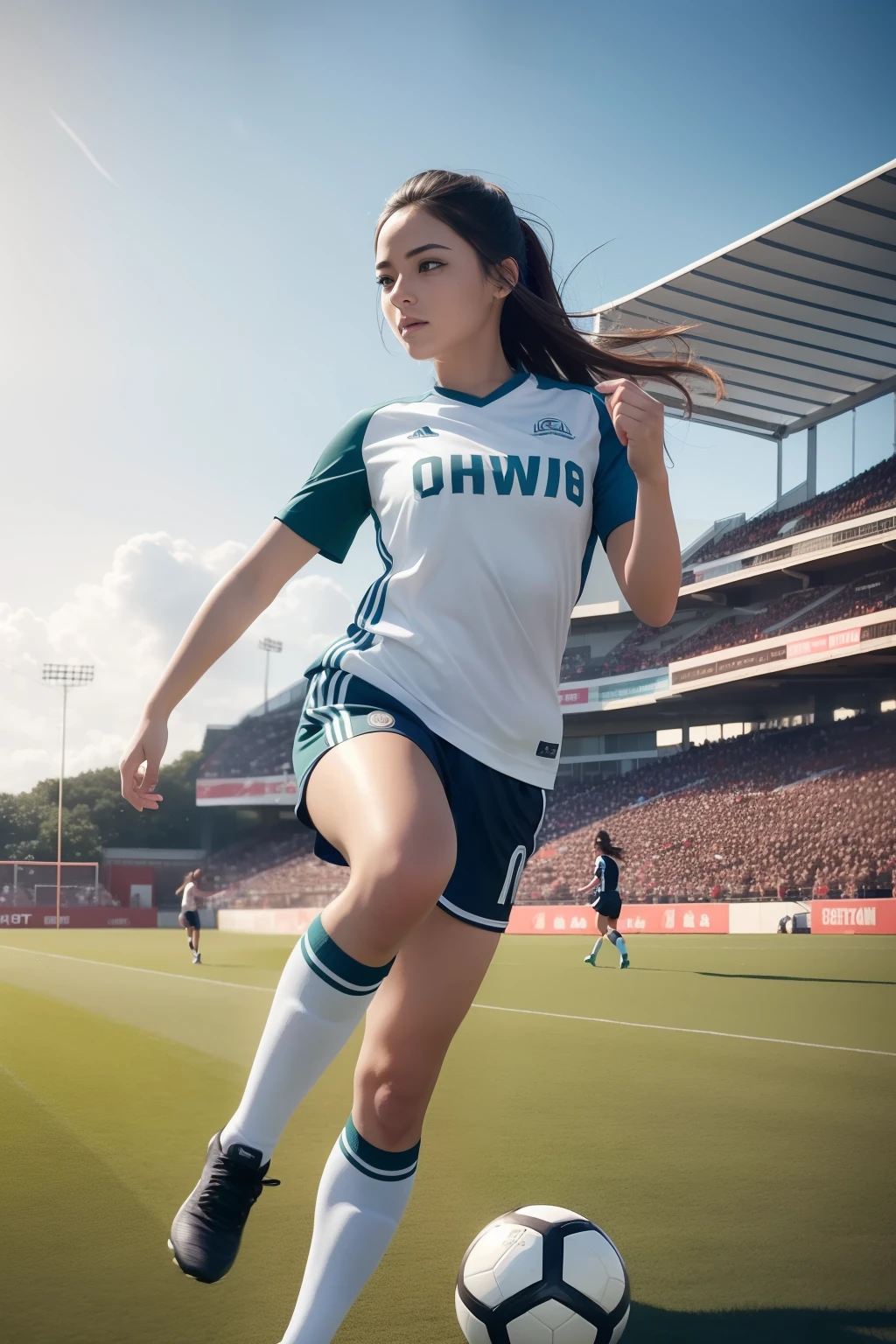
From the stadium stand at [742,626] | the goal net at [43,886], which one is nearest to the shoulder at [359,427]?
the stadium stand at [742,626]

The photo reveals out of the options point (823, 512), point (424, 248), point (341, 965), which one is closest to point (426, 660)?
point (341, 965)

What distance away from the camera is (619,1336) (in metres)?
2.49

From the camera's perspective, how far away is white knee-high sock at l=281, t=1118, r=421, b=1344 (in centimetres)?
204

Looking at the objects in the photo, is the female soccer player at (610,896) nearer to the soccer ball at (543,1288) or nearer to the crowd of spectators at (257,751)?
the soccer ball at (543,1288)

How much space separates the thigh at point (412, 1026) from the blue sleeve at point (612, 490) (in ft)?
3.07

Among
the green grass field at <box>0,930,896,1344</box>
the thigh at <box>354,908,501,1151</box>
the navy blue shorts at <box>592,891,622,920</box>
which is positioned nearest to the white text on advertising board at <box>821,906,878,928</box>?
the navy blue shorts at <box>592,891,622,920</box>

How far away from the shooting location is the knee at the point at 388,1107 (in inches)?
84.2

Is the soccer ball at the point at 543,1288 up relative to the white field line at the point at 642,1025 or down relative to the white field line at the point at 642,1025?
up

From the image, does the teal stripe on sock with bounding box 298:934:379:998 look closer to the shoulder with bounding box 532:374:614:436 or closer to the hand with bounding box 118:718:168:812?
the hand with bounding box 118:718:168:812

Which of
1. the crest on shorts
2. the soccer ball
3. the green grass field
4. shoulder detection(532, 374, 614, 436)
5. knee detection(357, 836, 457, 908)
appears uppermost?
shoulder detection(532, 374, 614, 436)

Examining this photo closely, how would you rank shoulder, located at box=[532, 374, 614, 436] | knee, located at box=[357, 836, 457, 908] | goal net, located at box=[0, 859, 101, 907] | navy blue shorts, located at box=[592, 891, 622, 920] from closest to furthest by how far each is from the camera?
knee, located at box=[357, 836, 457, 908] → shoulder, located at box=[532, 374, 614, 436] → navy blue shorts, located at box=[592, 891, 622, 920] → goal net, located at box=[0, 859, 101, 907]

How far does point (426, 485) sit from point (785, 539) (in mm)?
35849

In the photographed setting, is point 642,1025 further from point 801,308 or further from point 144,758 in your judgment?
point 801,308

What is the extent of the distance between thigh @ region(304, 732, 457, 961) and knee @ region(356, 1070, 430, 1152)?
27cm
